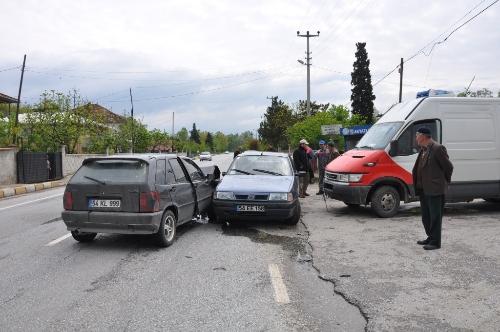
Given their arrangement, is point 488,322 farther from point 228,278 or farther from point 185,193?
point 185,193

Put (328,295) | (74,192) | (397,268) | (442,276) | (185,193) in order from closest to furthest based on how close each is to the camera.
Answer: (328,295)
(442,276)
(397,268)
(74,192)
(185,193)

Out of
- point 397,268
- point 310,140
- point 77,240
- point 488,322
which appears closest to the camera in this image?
point 488,322

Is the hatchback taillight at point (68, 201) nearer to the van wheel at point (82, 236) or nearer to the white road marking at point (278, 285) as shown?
the van wheel at point (82, 236)

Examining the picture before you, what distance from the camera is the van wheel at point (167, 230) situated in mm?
7125

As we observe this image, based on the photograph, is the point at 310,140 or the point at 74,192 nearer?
the point at 74,192

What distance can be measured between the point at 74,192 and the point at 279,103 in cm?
5925

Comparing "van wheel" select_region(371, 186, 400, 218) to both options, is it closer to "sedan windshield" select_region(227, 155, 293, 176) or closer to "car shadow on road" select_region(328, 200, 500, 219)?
"car shadow on road" select_region(328, 200, 500, 219)

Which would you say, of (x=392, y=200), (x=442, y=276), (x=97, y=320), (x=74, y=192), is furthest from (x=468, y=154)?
(x=97, y=320)

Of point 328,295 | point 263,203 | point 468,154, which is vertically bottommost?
point 328,295

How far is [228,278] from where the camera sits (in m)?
5.59

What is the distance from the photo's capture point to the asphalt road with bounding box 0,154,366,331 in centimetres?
422

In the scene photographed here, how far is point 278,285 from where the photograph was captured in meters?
5.32

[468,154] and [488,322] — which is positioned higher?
[468,154]

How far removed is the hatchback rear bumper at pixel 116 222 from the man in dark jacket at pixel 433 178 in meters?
3.94
